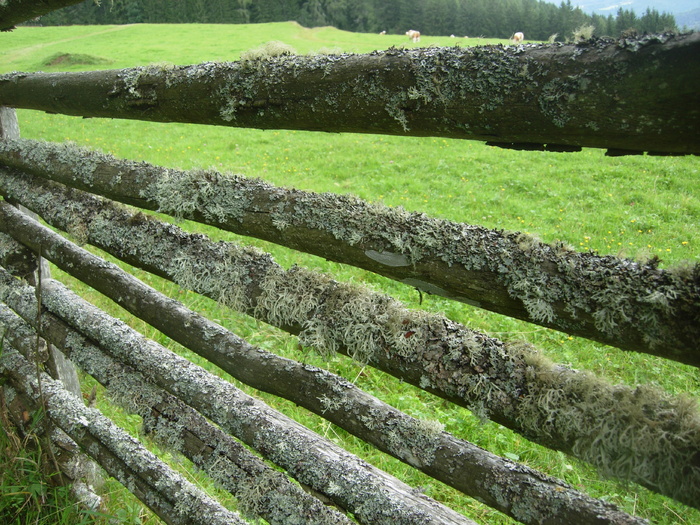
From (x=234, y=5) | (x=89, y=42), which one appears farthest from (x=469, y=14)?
(x=89, y=42)

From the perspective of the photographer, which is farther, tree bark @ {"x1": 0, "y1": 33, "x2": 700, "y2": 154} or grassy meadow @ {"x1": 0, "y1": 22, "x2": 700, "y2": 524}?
grassy meadow @ {"x1": 0, "y1": 22, "x2": 700, "y2": 524}

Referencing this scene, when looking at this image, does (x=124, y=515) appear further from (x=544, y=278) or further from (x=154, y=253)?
(x=544, y=278)

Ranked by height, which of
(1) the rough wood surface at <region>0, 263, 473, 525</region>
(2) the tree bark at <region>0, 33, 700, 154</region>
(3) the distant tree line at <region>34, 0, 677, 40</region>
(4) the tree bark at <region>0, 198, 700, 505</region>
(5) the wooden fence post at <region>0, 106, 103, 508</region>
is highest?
(3) the distant tree line at <region>34, 0, 677, 40</region>

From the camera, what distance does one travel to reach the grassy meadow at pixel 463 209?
321 centimetres

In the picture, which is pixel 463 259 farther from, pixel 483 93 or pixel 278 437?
pixel 278 437

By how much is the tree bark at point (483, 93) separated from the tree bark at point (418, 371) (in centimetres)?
61

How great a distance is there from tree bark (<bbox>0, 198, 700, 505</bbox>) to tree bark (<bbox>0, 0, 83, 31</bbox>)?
1.06 metres

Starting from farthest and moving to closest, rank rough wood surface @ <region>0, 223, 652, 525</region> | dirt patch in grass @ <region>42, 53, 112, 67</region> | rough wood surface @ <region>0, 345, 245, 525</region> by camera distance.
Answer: dirt patch in grass @ <region>42, 53, 112, 67</region> < rough wood surface @ <region>0, 345, 245, 525</region> < rough wood surface @ <region>0, 223, 652, 525</region>

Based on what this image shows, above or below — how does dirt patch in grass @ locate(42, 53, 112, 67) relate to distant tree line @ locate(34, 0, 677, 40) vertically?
below

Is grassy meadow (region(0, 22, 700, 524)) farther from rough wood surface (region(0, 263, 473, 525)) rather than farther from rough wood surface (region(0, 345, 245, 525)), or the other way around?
rough wood surface (region(0, 345, 245, 525))

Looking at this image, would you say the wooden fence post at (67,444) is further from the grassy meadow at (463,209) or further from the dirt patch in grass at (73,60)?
the dirt patch in grass at (73,60)

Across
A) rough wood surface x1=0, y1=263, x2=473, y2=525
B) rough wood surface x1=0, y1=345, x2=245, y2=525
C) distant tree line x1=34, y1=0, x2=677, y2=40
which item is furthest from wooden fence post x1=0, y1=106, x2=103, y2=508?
distant tree line x1=34, y1=0, x2=677, y2=40

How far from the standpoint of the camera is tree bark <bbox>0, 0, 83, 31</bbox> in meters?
2.14

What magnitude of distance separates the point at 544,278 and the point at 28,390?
3520 millimetres
